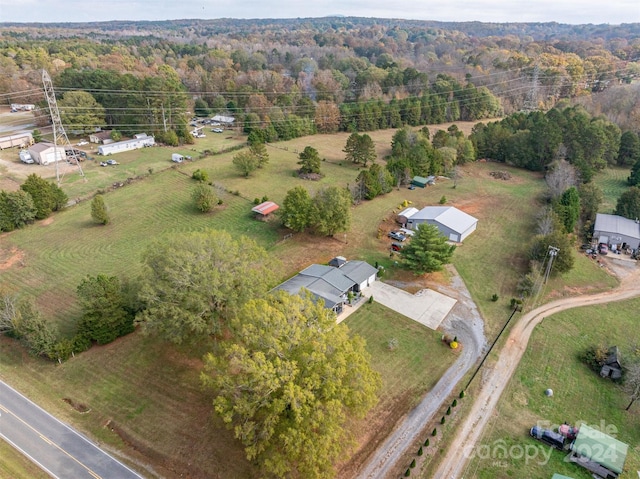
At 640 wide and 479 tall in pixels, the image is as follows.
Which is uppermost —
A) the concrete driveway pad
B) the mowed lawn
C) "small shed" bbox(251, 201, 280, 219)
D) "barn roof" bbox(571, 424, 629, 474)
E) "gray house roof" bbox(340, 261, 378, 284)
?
"small shed" bbox(251, 201, 280, 219)

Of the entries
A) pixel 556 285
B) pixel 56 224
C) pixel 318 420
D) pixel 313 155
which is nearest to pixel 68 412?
pixel 318 420

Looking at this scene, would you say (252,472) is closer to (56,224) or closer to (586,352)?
(586,352)

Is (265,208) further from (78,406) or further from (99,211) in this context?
(78,406)

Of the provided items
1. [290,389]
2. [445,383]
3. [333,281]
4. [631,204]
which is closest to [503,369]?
[445,383]

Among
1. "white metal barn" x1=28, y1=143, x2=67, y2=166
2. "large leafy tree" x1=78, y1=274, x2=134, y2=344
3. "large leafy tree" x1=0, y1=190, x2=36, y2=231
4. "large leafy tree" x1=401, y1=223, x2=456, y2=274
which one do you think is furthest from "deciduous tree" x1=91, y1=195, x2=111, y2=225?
"large leafy tree" x1=401, y1=223, x2=456, y2=274

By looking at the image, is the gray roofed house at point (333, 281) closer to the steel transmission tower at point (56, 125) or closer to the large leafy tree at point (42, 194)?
the large leafy tree at point (42, 194)

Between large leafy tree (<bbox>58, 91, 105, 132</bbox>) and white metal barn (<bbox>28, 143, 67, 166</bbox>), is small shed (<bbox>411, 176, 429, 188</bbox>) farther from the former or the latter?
large leafy tree (<bbox>58, 91, 105, 132</bbox>)

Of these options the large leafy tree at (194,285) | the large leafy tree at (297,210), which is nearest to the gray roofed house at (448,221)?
the large leafy tree at (297,210)

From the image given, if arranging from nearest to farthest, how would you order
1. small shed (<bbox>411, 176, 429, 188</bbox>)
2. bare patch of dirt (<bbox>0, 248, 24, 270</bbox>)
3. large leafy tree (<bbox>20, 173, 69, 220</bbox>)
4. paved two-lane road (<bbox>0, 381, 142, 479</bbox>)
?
1. paved two-lane road (<bbox>0, 381, 142, 479</bbox>)
2. bare patch of dirt (<bbox>0, 248, 24, 270</bbox>)
3. large leafy tree (<bbox>20, 173, 69, 220</bbox>)
4. small shed (<bbox>411, 176, 429, 188</bbox>)
